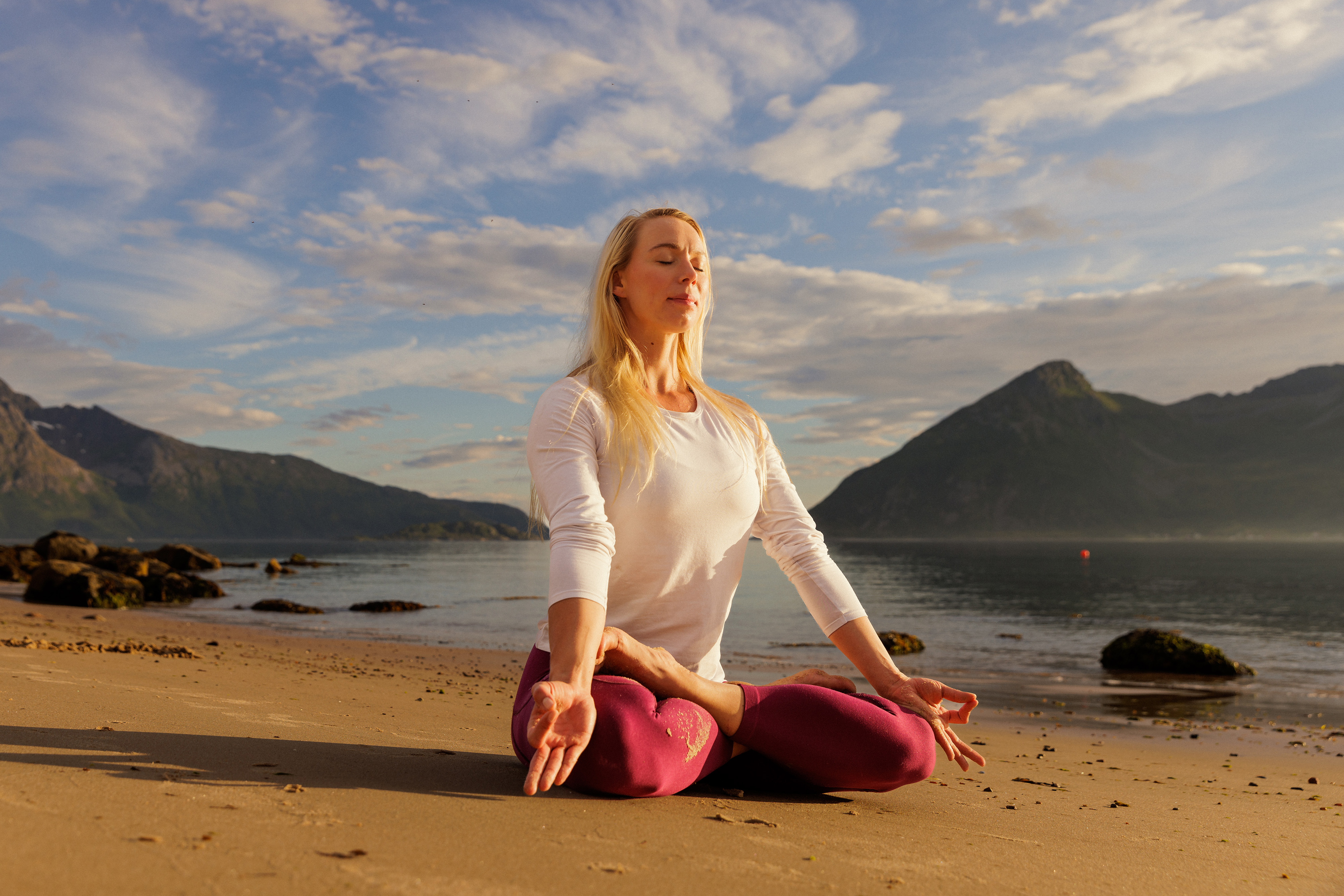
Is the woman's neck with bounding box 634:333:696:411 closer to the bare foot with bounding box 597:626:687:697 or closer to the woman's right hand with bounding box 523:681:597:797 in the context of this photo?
the bare foot with bounding box 597:626:687:697

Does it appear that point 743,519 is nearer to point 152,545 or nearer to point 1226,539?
point 152,545

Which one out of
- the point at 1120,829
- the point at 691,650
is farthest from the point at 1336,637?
the point at 691,650

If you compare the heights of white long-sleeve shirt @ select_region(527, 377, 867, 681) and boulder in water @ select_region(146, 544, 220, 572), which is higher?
white long-sleeve shirt @ select_region(527, 377, 867, 681)

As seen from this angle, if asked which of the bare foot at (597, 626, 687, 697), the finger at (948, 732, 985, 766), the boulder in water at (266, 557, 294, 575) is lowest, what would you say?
the boulder in water at (266, 557, 294, 575)

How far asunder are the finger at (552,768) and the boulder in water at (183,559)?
60.9 metres

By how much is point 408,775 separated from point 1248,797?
5.72m

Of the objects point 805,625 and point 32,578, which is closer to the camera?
point 32,578

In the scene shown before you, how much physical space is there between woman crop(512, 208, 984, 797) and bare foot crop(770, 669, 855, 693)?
0.01m

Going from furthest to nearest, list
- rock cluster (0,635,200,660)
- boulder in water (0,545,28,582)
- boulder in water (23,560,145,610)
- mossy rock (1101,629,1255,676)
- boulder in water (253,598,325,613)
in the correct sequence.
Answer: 1. boulder in water (0,545,28,582)
2. boulder in water (253,598,325,613)
3. boulder in water (23,560,145,610)
4. mossy rock (1101,629,1255,676)
5. rock cluster (0,635,200,660)

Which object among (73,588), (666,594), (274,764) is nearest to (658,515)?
(666,594)

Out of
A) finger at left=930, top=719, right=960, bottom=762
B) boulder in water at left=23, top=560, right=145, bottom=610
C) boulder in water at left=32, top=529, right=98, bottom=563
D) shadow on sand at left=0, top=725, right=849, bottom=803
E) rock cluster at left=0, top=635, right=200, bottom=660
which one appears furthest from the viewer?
boulder in water at left=32, top=529, right=98, bottom=563

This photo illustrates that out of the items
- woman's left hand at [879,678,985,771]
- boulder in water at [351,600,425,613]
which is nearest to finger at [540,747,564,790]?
woman's left hand at [879,678,985,771]

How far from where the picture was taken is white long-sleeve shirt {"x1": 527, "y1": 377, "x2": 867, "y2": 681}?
2.92 metres

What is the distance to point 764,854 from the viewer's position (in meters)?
2.38
